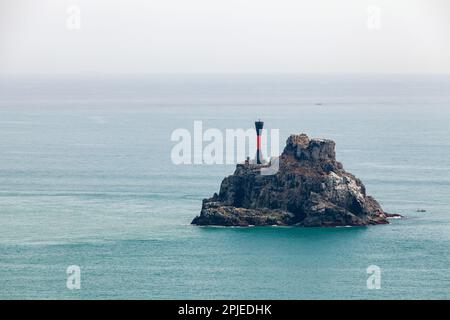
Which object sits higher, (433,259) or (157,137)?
(157,137)

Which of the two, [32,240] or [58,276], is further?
[32,240]

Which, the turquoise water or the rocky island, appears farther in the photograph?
the rocky island

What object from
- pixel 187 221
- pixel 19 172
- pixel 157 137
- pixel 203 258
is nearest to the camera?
pixel 203 258

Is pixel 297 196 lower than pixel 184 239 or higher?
higher

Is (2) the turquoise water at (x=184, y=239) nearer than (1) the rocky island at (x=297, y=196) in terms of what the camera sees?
Yes

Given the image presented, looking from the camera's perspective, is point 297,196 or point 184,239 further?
point 297,196

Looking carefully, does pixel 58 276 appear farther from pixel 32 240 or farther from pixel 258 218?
pixel 258 218

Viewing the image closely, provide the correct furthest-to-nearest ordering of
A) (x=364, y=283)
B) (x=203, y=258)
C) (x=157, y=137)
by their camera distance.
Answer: (x=157, y=137)
(x=203, y=258)
(x=364, y=283)

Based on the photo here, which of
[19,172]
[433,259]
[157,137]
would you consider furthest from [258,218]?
[157,137]
